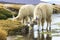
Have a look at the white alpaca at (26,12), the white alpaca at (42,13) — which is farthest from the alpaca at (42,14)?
the white alpaca at (26,12)

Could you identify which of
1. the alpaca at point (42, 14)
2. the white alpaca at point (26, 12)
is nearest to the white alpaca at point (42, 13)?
the alpaca at point (42, 14)

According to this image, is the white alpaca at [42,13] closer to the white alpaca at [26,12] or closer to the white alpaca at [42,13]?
the white alpaca at [42,13]

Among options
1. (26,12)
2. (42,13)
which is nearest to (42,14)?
(42,13)

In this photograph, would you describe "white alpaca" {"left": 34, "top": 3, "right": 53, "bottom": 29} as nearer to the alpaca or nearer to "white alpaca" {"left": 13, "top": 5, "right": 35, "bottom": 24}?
the alpaca

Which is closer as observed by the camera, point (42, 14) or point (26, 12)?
point (42, 14)

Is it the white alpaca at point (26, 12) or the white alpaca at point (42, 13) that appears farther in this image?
the white alpaca at point (26, 12)

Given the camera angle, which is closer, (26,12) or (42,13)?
(42,13)

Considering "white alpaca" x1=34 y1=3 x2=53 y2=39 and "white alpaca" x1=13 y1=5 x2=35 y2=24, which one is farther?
"white alpaca" x1=13 y1=5 x2=35 y2=24

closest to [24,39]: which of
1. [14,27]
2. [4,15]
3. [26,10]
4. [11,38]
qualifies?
[11,38]

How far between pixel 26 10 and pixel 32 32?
1184 millimetres

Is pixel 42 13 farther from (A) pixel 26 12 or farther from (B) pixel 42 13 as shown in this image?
(A) pixel 26 12

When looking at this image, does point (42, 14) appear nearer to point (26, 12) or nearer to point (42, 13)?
point (42, 13)

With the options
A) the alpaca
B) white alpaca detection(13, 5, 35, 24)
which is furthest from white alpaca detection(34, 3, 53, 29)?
white alpaca detection(13, 5, 35, 24)

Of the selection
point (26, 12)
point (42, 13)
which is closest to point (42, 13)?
point (42, 13)
